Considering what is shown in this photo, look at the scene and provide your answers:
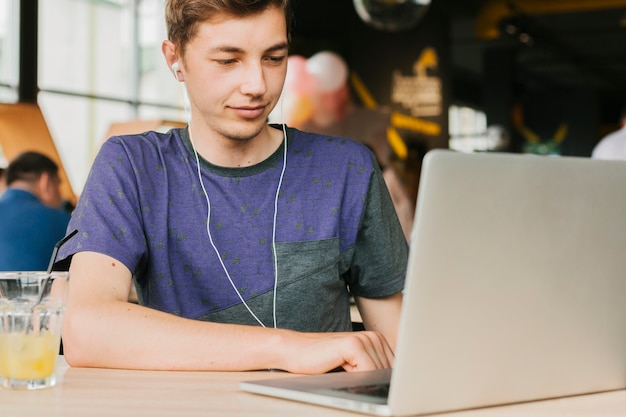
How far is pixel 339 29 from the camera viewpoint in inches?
425

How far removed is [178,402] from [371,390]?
213mm

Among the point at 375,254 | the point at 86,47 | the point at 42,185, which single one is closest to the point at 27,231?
the point at 42,185

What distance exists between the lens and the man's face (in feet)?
5.33

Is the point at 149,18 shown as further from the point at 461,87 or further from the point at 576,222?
the point at 461,87

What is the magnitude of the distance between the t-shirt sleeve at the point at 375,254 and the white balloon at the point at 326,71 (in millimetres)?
5687

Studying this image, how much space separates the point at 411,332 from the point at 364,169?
3.15 feet

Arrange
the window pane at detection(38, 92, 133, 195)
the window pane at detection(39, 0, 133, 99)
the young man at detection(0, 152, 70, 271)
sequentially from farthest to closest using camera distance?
the window pane at detection(38, 92, 133, 195) < the window pane at detection(39, 0, 133, 99) < the young man at detection(0, 152, 70, 271)

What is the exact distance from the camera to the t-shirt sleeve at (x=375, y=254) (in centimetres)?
181

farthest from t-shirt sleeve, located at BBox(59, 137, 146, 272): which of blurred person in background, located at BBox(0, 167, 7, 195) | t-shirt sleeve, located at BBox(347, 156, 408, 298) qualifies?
blurred person in background, located at BBox(0, 167, 7, 195)

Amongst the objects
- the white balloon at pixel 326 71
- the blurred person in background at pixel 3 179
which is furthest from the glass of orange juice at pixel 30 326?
the white balloon at pixel 326 71

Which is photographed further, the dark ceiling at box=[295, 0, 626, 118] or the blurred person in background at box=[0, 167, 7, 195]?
the dark ceiling at box=[295, 0, 626, 118]

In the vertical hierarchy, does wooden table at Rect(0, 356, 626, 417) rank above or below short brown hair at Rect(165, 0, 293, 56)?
below

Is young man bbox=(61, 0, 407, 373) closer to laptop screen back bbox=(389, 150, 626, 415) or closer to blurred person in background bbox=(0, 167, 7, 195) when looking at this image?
laptop screen back bbox=(389, 150, 626, 415)

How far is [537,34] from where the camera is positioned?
13.6 meters
